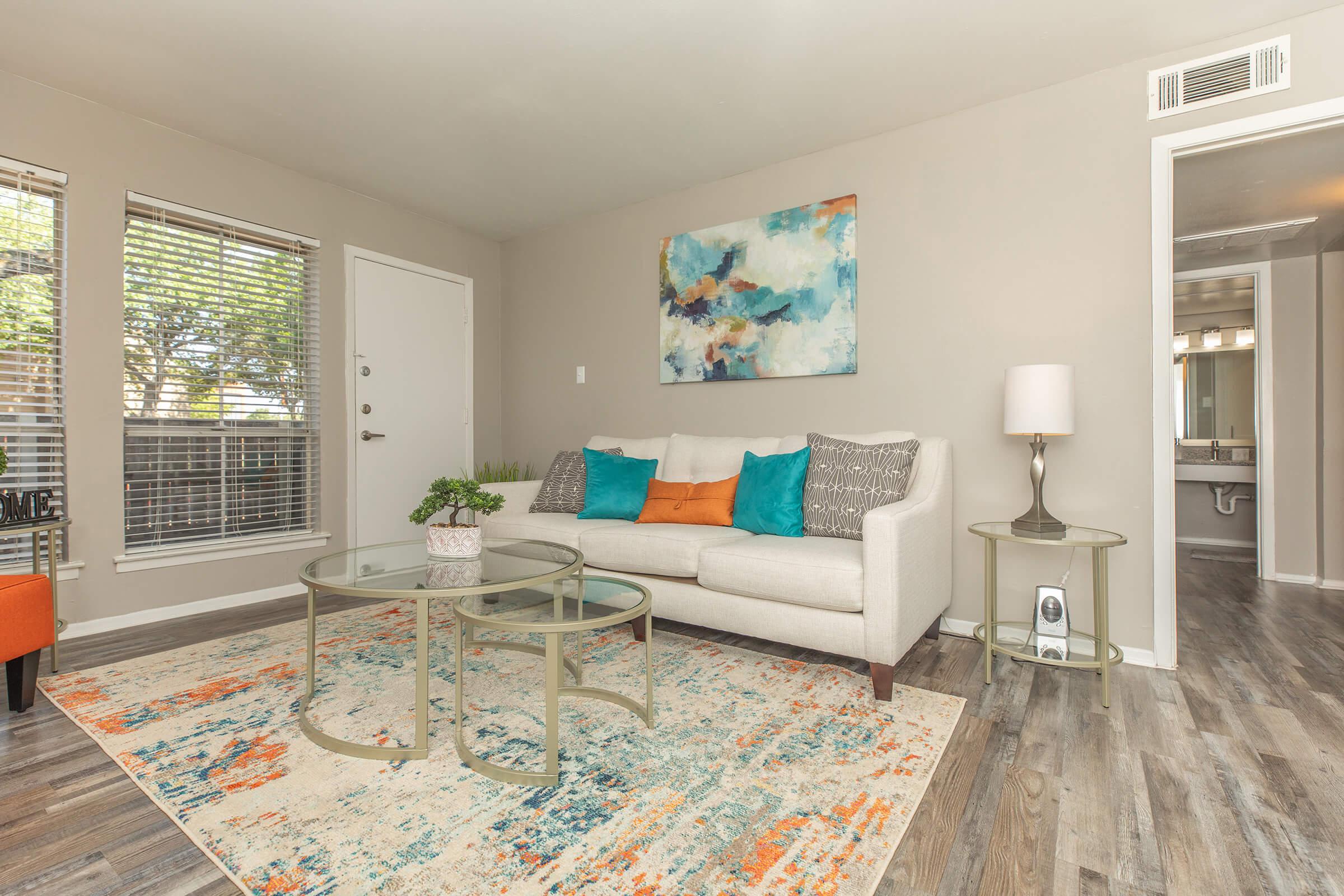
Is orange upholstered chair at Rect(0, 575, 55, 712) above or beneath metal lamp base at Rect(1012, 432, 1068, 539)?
beneath

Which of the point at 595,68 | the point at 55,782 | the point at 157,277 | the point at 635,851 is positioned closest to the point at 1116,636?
the point at 635,851

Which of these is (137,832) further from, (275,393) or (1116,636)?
(1116,636)

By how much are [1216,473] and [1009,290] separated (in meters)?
4.10

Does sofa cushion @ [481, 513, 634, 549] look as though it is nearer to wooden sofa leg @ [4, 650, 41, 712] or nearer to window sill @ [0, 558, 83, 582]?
wooden sofa leg @ [4, 650, 41, 712]

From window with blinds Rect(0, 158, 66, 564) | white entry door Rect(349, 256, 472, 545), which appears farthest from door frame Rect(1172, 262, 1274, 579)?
window with blinds Rect(0, 158, 66, 564)

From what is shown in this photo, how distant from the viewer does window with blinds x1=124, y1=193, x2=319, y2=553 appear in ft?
10.5

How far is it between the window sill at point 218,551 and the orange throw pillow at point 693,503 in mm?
2085

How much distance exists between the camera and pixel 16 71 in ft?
8.98

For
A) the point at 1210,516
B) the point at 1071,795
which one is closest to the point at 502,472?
the point at 1071,795

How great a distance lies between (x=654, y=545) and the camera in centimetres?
280

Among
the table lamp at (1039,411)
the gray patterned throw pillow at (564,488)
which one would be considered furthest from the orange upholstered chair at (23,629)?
the table lamp at (1039,411)

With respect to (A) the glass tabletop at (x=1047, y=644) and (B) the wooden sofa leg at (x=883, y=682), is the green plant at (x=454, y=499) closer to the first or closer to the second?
(B) the wooden sofa leg at (x=883, y=682)

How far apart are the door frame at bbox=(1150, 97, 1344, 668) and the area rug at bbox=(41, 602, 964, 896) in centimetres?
110

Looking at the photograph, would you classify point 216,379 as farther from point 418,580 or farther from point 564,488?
point 418,580
